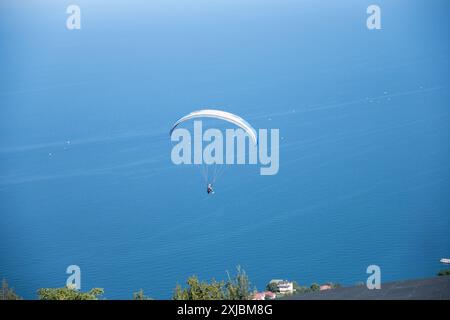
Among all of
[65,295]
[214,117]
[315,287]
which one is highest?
[214,117]

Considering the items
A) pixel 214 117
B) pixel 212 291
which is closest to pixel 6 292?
pixel 212 291

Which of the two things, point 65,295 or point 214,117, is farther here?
point 214,117

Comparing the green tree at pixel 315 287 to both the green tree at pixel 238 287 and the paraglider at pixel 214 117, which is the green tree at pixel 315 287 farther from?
the paraglider at pixel 214 117

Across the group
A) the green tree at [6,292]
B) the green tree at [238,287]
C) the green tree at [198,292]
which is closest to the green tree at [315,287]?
the green tree at [238,287]

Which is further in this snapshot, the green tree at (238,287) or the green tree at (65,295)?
the green tree at (238,287)

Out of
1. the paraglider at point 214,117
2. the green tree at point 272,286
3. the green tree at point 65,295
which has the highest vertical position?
the paraglider at point 214,117

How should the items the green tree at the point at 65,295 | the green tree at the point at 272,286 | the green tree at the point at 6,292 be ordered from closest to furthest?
the green tree at the point at 65,295, the green tree at the point at 6,292, the green tree at the point at 272,286

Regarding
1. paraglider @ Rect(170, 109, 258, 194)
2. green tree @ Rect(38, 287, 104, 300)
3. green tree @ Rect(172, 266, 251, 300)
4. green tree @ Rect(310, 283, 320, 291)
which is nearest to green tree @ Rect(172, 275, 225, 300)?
green tree @ Rect(172, 266, 251, 300)

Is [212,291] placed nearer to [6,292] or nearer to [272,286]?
[272,286]
